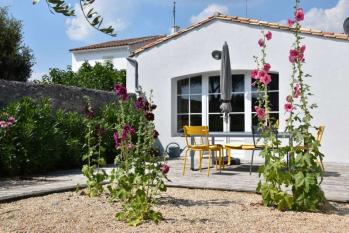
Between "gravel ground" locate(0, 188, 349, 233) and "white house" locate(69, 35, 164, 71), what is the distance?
84.8 ft

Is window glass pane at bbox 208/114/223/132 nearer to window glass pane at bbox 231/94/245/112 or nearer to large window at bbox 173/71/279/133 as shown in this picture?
large window at bbox 173/71/279/133

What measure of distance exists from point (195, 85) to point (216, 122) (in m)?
1.18

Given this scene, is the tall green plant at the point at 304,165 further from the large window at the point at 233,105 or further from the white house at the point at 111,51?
the white house at the point at 111,51

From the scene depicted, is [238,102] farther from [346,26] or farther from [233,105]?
[346,26]

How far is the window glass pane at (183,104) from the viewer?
12633 mm

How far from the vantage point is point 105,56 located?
32844mm

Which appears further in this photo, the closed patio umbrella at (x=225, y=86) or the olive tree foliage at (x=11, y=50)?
the olive tree foliage at (x=11, y=50)

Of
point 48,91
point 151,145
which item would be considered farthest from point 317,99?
point 151,145

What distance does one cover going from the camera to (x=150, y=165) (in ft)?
15.2

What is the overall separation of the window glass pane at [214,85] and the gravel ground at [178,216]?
6728 mm

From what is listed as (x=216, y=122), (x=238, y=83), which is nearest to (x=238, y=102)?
(x=238, y=83)

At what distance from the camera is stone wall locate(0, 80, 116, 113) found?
9.00 meters

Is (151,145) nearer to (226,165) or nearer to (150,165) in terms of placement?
(150,165)

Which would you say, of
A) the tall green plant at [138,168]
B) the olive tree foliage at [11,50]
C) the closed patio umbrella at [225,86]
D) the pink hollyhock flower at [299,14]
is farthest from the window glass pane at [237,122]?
the olive tree foliage at [11,50]
